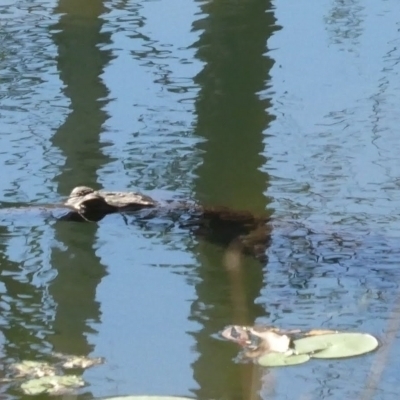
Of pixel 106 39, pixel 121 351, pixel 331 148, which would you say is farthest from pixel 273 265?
pixel 106 39

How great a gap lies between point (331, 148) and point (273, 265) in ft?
3.98

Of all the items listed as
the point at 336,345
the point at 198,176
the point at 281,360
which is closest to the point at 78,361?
the point at 281,360

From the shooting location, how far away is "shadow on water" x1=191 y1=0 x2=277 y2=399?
11.5 feet

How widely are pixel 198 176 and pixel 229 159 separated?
0.80 ft

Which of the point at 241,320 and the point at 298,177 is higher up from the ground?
the point at 298,177

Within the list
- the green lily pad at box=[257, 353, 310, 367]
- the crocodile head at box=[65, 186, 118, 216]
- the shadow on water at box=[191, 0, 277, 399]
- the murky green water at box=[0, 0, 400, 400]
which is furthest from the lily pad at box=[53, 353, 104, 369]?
the crocodile head at box=[65, 186, 118, 216]

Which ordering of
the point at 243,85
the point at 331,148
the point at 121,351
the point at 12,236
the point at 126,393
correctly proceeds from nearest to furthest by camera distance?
the point at 126,393
the point at 121,351
the point at 12,236
the point at 331,148
the point at 243,85

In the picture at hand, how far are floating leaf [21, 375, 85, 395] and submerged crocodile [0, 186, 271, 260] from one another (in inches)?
48.0

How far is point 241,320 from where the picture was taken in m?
3.74

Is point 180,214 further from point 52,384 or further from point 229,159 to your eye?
point 52,384

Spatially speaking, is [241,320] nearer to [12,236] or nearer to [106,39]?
[12,236]

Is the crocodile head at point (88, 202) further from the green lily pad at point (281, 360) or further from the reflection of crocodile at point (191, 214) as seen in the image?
the green lily pad at point (281, 360)

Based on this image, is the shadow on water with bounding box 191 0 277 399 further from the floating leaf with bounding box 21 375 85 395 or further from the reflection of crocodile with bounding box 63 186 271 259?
the floating leaf with bounding box 21 375 85 395

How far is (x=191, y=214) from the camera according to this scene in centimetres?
467
